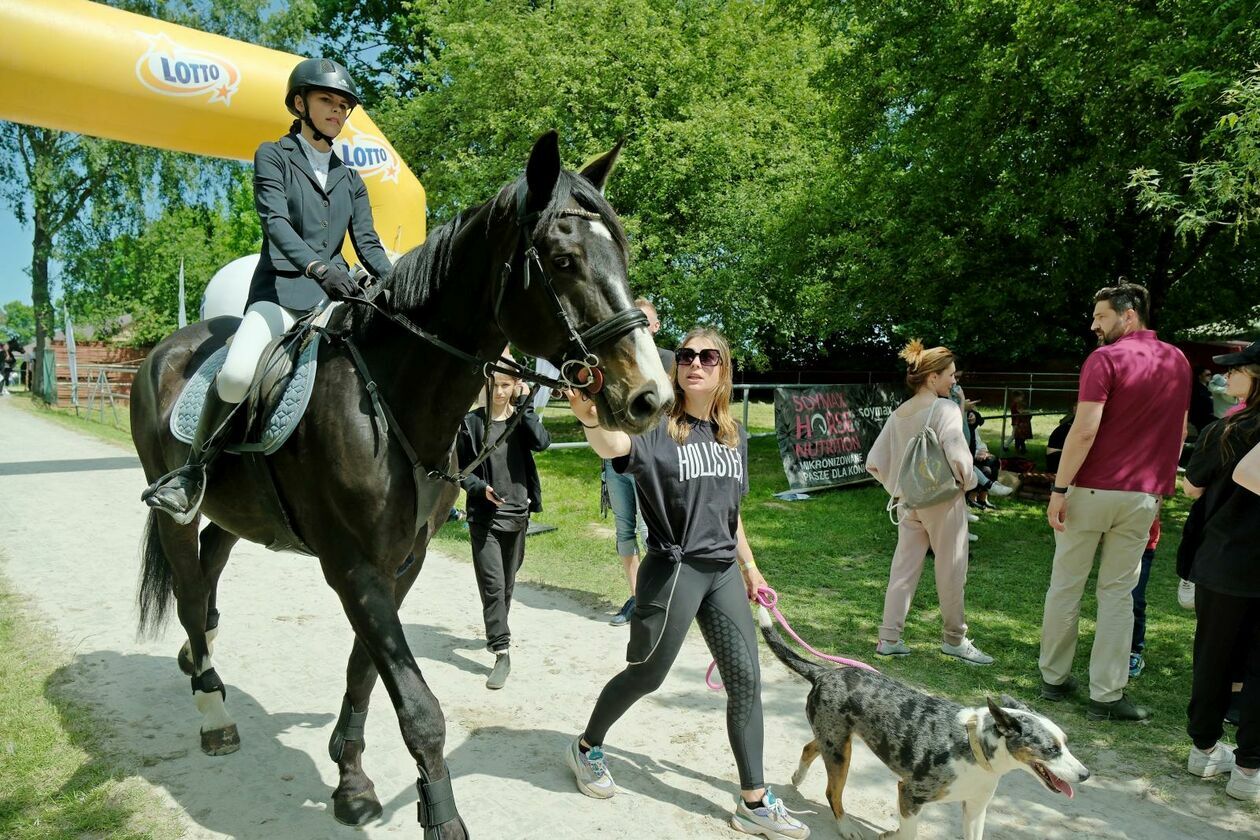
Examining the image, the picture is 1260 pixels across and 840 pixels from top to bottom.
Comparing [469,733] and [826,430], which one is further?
[826,430]

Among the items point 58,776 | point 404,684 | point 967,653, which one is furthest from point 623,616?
point 58,776

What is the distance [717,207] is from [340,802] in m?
14.4

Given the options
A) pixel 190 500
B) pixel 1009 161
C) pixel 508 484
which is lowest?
pixel 508 484

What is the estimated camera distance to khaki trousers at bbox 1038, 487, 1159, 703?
4.48 meters

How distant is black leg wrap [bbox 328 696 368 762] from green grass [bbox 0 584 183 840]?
0.69 metres

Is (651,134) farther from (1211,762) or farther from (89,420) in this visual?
(89,420)

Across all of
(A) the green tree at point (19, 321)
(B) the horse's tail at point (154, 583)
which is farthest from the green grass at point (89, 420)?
(A) the green tree at point (19, 321)

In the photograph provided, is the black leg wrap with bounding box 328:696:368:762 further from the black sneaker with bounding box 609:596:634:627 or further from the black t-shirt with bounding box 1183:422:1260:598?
the black t-shirt with bounding box 1183:422:1260:598

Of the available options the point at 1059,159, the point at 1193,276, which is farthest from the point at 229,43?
the point at 1193,276

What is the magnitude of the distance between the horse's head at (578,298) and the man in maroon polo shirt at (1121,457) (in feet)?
11.3

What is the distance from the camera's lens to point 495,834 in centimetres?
320

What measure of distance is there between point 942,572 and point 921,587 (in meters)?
2.04

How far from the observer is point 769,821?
3195mm

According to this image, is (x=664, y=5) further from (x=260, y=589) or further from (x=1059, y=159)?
(x=260, y=589)
